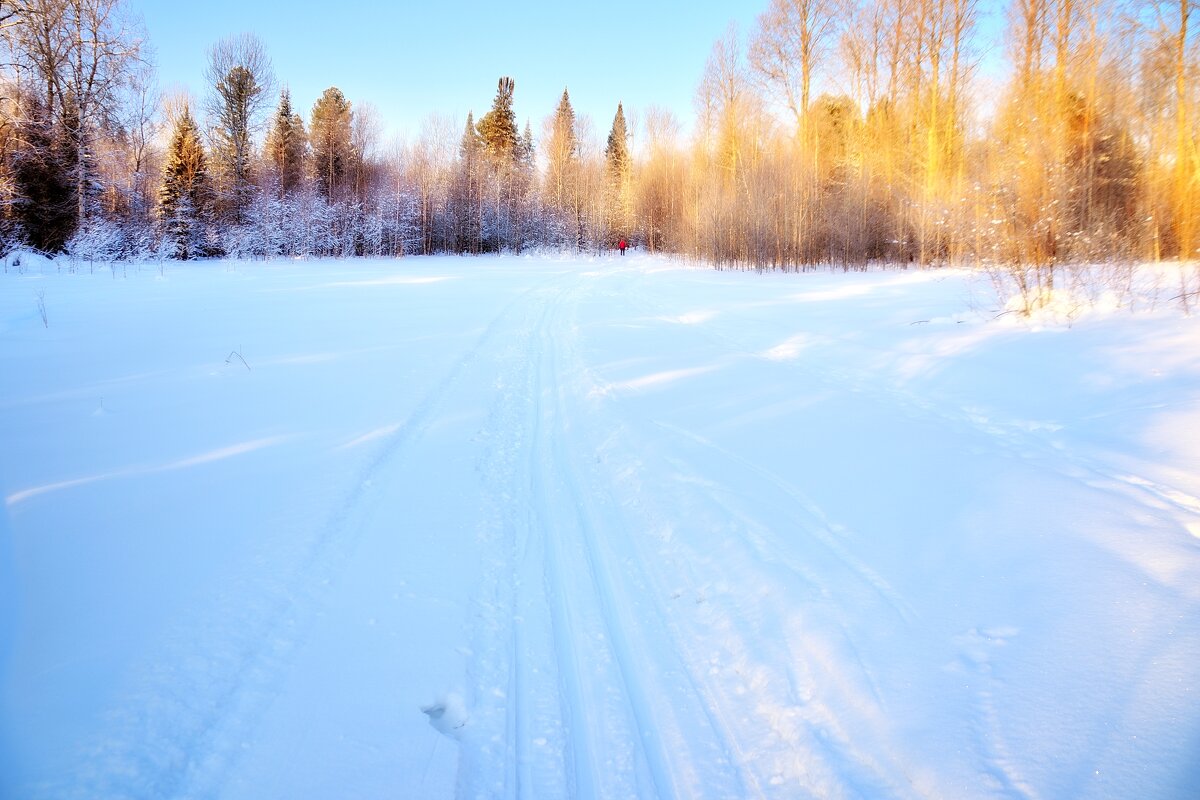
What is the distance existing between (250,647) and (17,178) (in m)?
24.9

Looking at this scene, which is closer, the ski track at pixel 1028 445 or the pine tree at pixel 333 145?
the ski track at pixel 1028 445

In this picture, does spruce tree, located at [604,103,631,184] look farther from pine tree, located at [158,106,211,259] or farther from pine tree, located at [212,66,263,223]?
pine tree, located at [158,106,211,259]

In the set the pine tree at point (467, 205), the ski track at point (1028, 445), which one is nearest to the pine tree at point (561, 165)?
the pine tree at point (467, 205)

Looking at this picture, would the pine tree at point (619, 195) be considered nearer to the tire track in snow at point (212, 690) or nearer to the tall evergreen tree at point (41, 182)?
the tall evergreen tree at point (41, 182)

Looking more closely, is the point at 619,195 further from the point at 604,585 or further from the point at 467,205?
the point at 604,585

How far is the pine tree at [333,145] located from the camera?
1556 inches

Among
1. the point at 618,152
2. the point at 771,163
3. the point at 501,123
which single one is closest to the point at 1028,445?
the point at 771,163

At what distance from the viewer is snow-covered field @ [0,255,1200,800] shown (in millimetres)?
1765

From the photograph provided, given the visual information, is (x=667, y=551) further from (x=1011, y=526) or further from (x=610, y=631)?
(x=1011, y=526)

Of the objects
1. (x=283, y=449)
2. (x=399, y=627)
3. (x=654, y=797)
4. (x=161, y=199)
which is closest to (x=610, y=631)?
(x=654, y=797)

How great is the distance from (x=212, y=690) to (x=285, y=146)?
46.6 metres

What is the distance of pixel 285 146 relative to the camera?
128 ft

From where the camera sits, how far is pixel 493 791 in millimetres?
1720

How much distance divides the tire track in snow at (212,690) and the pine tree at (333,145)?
139ft
